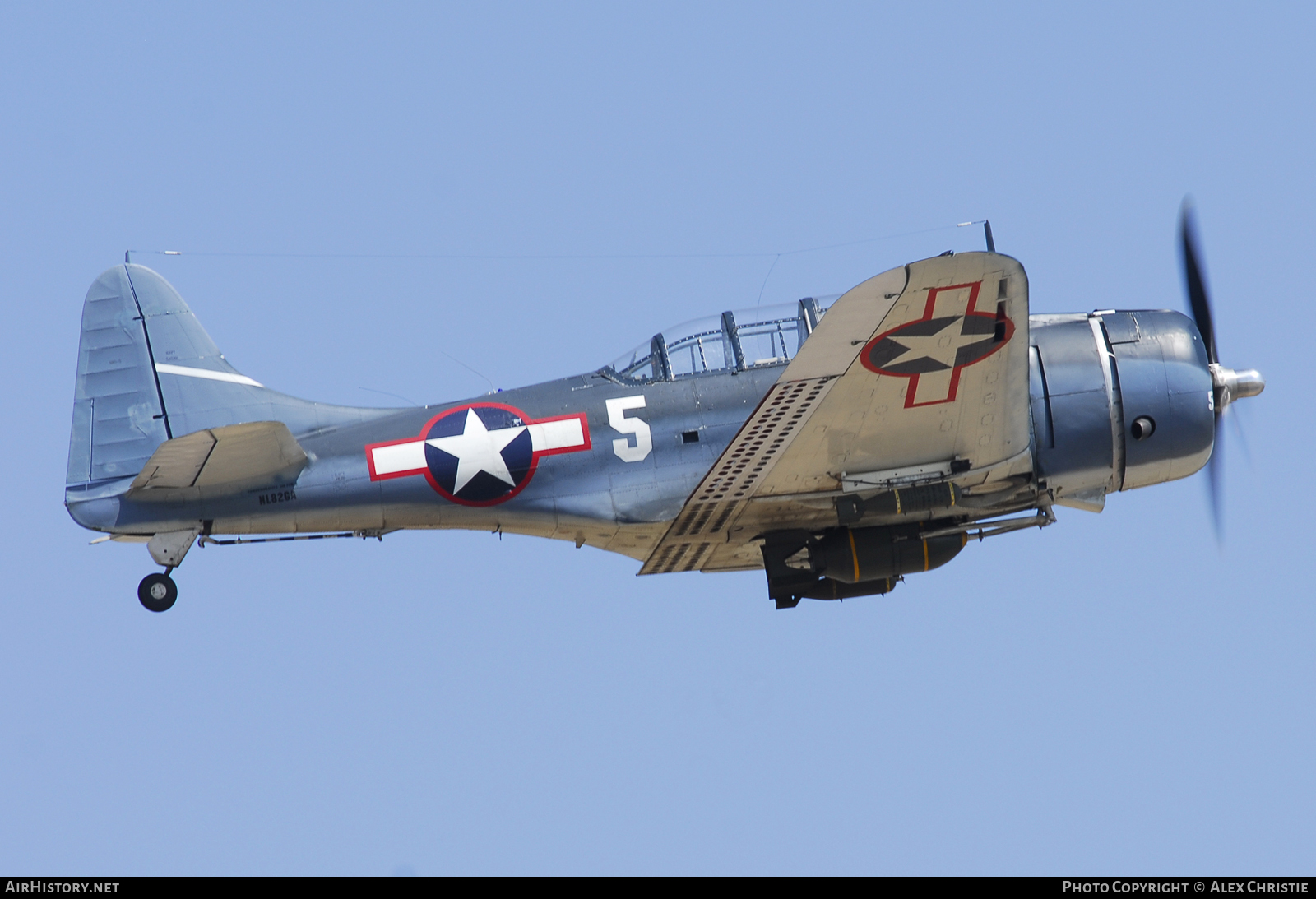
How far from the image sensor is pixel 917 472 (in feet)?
45.5

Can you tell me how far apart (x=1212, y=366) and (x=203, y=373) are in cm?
1003

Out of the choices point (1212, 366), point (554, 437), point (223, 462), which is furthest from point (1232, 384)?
point (223, 462)

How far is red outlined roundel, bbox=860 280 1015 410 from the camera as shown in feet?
40.8

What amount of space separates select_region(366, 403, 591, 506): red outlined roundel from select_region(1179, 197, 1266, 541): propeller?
20.7ft

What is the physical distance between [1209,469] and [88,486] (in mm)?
11237

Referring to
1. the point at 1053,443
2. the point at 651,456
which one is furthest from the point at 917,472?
the point at 651,456

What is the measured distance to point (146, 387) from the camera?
47.3 feet

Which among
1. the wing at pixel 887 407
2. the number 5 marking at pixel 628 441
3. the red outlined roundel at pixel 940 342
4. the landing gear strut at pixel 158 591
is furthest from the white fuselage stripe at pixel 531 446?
the red outlined roundel at pixel 940 342

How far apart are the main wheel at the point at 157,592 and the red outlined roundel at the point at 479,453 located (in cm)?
218

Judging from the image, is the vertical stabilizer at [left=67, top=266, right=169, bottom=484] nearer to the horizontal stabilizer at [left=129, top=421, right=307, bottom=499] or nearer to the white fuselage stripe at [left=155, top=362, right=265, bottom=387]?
the white fuselage stripe at [left=155, top=362, right=265, bottom=387]

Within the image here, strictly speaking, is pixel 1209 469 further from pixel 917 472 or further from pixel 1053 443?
pixel 917 472

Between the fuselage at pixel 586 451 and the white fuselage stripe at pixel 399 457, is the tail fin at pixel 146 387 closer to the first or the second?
the fuselage at pixel 586 451

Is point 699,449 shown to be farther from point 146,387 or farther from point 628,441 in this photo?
point 146,387
